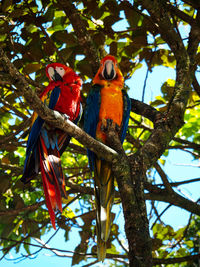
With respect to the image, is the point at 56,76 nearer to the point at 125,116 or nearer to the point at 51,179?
the point at 125,116

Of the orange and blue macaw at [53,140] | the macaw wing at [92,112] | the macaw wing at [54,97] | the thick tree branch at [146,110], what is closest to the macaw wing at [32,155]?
the orange and blue macaw at [53,140]

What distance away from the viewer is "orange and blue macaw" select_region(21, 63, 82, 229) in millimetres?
2363

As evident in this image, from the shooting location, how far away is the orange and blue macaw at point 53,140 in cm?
236

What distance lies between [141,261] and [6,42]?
221 cm

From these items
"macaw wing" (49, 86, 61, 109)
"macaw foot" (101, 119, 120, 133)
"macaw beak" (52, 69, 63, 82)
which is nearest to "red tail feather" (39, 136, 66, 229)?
"macaw wing" (49, 86, 61, 109)

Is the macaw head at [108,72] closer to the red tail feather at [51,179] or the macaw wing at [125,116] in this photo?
the macaw wing at [125,116]

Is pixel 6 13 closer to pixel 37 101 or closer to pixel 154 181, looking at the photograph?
pixel 37 101

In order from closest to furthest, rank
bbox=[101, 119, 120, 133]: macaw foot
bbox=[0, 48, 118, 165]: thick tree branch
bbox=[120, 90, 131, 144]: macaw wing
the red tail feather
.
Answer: bbox=[0, 48, 118, 165]: thick tree branch
the red tail feather
bbox=[101, 119, 120, 133]: macaw foot
bbox=[120, 90, 131, 144]: macaw wing

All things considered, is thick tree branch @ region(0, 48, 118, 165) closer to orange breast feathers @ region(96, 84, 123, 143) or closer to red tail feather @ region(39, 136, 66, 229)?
red tail feather @ region(39, 136, 66, 229)

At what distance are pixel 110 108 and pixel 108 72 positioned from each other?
12.0 inches

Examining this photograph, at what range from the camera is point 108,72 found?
111 inches

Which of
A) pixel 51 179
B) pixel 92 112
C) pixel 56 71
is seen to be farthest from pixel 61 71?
pixel 51 179

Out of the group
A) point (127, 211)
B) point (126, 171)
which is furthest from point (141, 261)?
point (126, 171)

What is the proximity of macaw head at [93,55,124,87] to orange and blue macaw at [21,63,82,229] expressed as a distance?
0.61 ft
